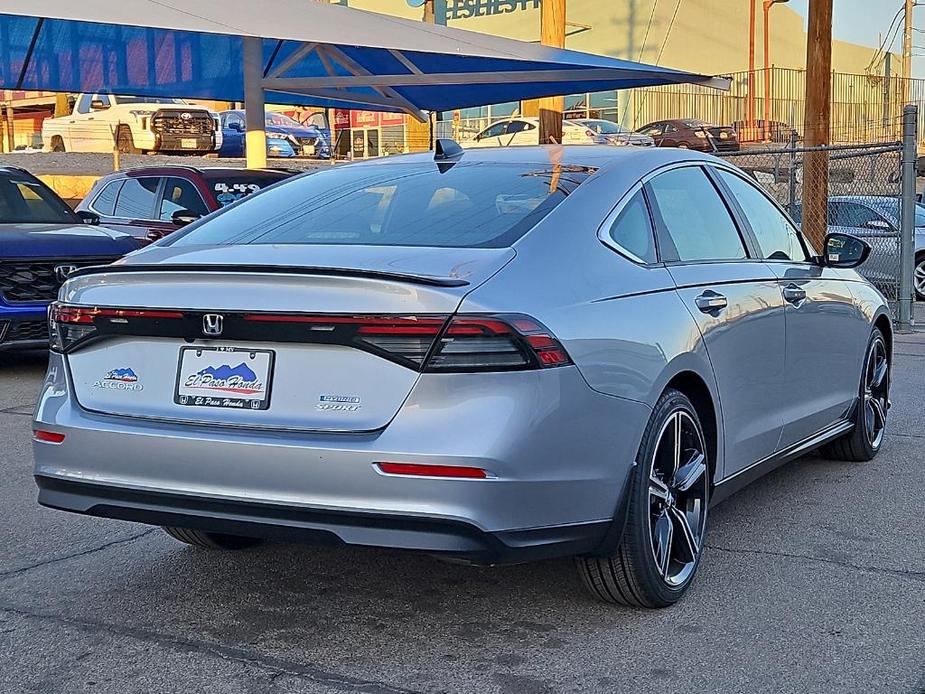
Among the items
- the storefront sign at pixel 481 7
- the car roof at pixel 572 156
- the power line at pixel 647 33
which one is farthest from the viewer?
the storefront sign at pixel 481 7

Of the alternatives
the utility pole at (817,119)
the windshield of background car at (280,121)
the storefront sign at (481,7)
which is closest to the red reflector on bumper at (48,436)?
the utility pole at (817,119)

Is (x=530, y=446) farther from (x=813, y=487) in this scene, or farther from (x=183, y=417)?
(x=813, y=487)

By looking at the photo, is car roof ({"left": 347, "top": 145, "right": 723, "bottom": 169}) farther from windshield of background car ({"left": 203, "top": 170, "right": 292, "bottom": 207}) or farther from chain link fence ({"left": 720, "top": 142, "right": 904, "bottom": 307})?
chain link fence ({"left": 720, "top": 142, "right": 904, "bottom": 307})

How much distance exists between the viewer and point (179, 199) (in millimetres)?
11523

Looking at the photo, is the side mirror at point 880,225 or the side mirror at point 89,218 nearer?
the side mirror at point 89,218

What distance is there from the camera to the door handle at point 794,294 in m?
5.03

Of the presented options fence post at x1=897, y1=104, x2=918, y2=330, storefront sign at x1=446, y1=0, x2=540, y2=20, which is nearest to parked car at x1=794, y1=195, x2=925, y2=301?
fence post at x1=897, y1=104, x2=918, y2=330

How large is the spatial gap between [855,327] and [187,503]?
3.66 metres

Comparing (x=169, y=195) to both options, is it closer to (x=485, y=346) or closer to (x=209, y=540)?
(x=209, y=540)

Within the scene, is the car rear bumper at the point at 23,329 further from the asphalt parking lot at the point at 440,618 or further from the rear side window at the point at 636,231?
the rear side window at the point at 636,231

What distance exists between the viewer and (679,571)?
162 inches

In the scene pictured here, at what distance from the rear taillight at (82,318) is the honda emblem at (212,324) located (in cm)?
9

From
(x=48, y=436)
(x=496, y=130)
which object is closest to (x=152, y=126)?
(x=496, y=130)

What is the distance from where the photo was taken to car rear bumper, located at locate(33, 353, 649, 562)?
3.25m
